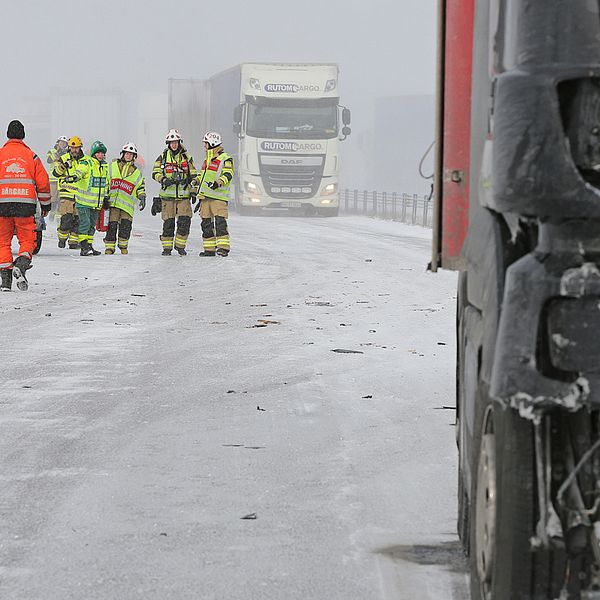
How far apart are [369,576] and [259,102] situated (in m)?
32.0

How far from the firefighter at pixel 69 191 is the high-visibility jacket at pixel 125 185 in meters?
0.72

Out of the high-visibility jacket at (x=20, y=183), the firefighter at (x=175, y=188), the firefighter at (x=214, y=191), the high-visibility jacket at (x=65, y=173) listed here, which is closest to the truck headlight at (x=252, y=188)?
the high-visibility jacket at (x=65, y=173)

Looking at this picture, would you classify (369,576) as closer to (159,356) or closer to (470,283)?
(470,283)

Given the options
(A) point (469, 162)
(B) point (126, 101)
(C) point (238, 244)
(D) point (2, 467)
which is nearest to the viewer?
(A) point (469, 162)

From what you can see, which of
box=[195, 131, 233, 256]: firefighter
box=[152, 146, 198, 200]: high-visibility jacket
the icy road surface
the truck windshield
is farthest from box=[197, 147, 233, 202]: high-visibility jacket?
the truck windshield

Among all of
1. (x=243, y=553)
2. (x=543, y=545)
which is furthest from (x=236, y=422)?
(x=543, y=545)

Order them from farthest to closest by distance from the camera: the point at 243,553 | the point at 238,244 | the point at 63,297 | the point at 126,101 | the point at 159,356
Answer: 1. the point at 126,101
2. the point at 238,244
3. the point at 63,297
4. the point at 159,356
5. the point at 243,553

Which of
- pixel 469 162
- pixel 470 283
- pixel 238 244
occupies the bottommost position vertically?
pixel 238 244

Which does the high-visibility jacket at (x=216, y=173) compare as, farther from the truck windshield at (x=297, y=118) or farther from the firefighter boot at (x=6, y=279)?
the truck windshield at (x=297, y=118)

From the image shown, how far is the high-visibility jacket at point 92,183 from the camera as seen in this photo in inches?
820

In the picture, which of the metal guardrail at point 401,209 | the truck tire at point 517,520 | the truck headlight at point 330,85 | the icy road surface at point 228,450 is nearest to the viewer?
the truck tire at point 517,520

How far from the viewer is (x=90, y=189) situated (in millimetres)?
20875

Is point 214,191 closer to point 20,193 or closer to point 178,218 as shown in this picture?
point 178,218

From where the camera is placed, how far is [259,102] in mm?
35469
